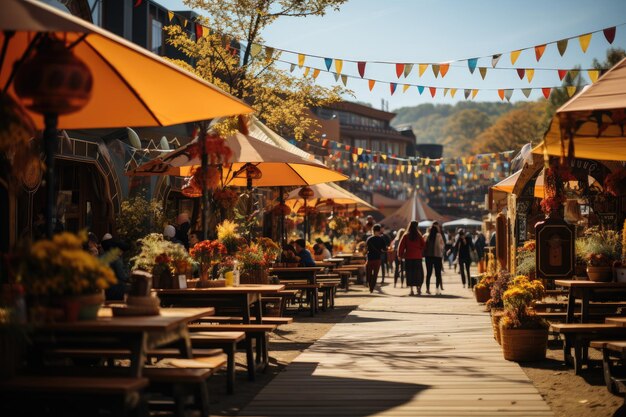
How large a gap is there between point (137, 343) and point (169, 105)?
2.78 metres

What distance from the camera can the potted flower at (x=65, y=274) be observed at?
572cm

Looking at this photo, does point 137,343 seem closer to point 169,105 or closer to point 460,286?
point 169,105

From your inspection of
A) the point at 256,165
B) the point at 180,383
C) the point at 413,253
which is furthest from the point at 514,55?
the point at 180,383

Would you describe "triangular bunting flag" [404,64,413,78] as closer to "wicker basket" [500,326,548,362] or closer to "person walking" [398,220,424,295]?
"person walking" [398,220,424,295]

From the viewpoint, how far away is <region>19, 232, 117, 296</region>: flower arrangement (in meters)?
5.71

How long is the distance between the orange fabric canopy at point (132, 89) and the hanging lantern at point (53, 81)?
33cm

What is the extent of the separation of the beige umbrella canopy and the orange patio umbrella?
2.63 meters

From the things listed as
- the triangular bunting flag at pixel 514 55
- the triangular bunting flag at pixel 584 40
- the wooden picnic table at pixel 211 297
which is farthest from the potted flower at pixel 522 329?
the triangular bunting flag at pixel 514 55

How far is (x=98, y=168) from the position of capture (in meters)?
19.8

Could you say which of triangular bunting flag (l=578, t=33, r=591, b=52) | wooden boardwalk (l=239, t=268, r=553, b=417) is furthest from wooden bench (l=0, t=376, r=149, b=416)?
triangular bunting flag (l=578, t=33, r=591, b=52)

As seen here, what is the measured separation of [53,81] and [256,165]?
907cm

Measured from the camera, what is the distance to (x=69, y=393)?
5570 millimetres

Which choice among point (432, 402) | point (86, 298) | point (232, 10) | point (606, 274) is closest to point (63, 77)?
point (86, 298)

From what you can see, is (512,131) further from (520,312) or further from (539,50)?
(520,312)
